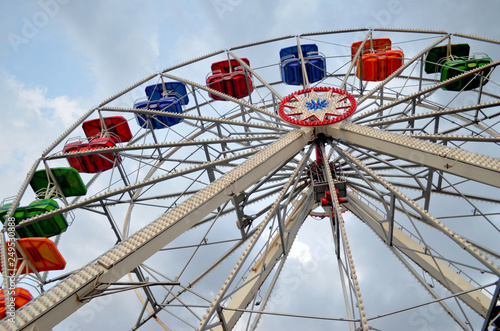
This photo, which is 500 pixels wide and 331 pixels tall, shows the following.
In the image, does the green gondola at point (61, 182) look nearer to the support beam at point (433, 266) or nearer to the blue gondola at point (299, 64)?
Result: the support beam at point (433, 266)

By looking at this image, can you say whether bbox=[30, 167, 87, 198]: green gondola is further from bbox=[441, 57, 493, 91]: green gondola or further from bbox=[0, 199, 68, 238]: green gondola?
bbox=[441, 57, 493, 91]: green gondola

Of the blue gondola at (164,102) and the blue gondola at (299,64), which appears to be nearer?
the blue gondola at (164,102)

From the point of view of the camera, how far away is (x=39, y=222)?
12.4 meters

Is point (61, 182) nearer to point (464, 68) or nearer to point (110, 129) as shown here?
point (110, 129)

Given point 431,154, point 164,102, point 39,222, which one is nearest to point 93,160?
point 164,102

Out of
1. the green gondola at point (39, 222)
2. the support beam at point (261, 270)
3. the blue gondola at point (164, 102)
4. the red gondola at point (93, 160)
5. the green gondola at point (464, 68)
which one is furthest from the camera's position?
the blue gondola at point (164, 102)

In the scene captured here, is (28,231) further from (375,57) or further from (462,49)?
(462,49)

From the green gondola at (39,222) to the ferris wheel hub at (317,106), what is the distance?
27.0 ft

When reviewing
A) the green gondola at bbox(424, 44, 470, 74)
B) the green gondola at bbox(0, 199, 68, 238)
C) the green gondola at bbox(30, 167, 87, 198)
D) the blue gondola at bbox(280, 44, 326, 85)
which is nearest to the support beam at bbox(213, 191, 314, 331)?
the green gondola at bbox(0, 199, 68, 238)

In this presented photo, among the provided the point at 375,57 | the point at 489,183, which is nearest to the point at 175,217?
the point at 489,183

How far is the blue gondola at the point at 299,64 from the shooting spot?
797 inches

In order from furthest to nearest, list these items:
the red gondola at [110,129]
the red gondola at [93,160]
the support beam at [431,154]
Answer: the red gondola at [110,129] < the red gondola at [93,160] < the support beam at [431,154]

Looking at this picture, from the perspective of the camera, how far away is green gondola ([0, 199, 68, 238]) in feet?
40.7

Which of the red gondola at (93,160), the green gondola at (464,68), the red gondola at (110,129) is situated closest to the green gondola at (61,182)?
the red gondola at (93,160)
